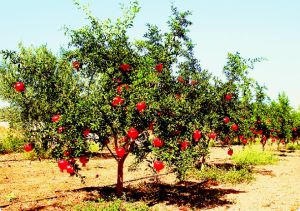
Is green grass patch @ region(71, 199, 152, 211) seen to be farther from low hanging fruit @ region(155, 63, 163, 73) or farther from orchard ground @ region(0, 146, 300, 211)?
low hanging fruit @ region(155, 63, 163, 73)

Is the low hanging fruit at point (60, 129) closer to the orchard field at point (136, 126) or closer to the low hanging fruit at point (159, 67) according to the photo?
the orchard field at point (136, 126)

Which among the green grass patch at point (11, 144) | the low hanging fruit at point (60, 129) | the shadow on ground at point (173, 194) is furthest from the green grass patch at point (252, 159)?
the green grass patch at point (11, 144)

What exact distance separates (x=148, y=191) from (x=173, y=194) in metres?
1.03

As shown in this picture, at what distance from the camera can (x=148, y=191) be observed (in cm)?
1256

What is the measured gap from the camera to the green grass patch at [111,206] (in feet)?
31.0

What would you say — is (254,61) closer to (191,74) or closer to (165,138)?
(191,74)

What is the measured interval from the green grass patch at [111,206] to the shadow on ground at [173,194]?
1.36 ft

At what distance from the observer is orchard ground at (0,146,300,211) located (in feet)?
34.7

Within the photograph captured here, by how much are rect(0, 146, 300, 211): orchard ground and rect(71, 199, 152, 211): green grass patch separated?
1.34 feet

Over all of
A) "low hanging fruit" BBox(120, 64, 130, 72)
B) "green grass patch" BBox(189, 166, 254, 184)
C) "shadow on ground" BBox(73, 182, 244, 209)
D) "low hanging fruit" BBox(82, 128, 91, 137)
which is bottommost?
"shadow on ground" BBox(73, 182, 244, 209)

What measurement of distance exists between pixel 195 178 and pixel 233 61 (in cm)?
Answer: 593

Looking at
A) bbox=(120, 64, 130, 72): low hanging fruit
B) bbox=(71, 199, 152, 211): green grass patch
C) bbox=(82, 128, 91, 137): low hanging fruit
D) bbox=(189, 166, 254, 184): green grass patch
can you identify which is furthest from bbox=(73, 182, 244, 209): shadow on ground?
bbox=(120, 64, 130, 72): low hanging fruit

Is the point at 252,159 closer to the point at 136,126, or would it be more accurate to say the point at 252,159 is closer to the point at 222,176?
the point at 222,176

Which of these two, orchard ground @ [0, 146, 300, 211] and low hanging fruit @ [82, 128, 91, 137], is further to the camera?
orchard ground @ [0, 146, 300, 211]
